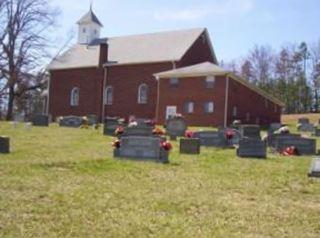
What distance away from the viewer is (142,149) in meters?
16.2

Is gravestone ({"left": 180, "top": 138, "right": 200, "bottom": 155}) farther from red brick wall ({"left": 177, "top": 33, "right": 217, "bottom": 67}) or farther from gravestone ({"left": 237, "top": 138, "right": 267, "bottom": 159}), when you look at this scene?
red brick wall ({"left": 177, "top": 33, "right": 217, "bottom": 67})

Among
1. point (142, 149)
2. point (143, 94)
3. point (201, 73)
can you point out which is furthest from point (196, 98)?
point (142, 149)

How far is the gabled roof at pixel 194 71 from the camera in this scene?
47.8 metres

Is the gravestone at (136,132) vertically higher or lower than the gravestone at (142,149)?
higher

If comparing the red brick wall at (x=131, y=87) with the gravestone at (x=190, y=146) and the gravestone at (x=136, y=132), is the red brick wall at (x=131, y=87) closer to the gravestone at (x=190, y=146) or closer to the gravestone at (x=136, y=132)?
the gravestone at (x=136, y=132)

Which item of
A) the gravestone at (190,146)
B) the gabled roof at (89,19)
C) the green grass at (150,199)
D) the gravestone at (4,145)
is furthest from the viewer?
the gabled roof at (89,19)

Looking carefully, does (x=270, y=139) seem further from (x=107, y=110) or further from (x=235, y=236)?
(x=107, y=110)

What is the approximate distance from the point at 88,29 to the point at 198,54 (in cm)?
1800

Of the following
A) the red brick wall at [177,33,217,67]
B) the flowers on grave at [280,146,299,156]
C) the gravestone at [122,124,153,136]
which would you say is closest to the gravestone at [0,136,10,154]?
the gravestone at [122,124,153,136]

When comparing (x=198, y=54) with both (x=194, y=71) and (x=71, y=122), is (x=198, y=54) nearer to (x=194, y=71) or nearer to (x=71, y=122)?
(x=194, y=71)

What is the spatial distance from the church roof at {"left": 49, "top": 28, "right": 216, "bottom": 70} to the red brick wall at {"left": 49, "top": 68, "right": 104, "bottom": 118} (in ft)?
2.64

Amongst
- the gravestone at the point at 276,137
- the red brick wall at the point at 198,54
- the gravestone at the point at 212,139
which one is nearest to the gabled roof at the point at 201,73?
the red brick wall at the point at 198,54

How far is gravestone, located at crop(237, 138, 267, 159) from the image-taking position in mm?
19734

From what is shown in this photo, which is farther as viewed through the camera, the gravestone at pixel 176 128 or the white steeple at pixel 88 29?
the white steeple at pixel 88 29
